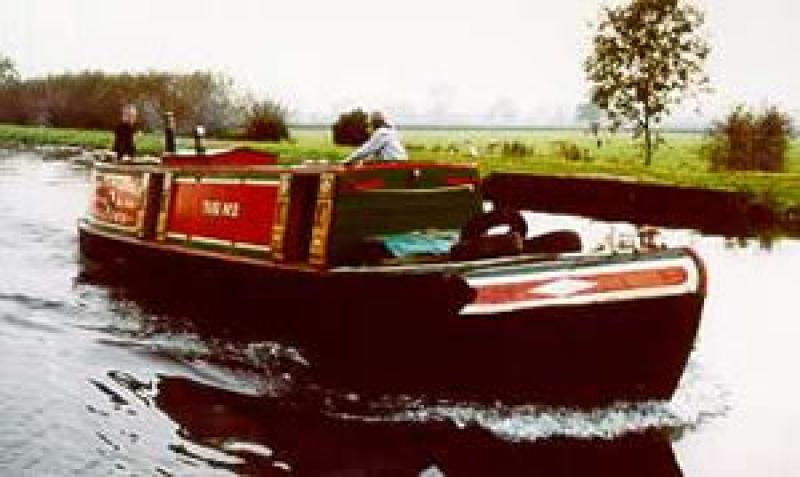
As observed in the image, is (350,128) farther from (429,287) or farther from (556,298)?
(556,298)

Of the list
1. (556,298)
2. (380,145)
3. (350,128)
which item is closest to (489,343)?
(556,298)

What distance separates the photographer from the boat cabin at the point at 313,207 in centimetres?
1002

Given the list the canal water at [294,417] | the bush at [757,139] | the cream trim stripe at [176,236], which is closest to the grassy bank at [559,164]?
the bush at [757,139]

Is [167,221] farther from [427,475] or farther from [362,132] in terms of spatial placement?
[362,132]

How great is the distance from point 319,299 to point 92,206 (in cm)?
723

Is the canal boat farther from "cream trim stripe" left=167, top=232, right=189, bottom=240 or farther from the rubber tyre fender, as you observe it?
"cream trim stripe" left=167, top=232, right=189, bottom=240

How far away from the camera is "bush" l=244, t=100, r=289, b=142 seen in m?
45.6

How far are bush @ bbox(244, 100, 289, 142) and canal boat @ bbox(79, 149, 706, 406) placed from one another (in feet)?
110

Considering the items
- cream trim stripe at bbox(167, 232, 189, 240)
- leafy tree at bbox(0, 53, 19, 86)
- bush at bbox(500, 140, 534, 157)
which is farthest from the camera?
leafy tree at bbox(0, 53, 19, 86)

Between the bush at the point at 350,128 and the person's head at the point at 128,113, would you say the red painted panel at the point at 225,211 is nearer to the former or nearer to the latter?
the person's head at the point at 128,113

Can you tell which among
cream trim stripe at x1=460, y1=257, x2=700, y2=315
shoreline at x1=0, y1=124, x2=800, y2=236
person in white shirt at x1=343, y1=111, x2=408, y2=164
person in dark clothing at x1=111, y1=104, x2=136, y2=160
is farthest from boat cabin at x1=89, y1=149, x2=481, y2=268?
person in dark clothing at x1=111, y1=104, x2=136, y2=160

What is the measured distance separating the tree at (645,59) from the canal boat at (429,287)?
21.7 meters

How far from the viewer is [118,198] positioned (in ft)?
47.6

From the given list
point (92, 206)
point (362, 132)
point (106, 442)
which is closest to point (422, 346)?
point (106, 442)
